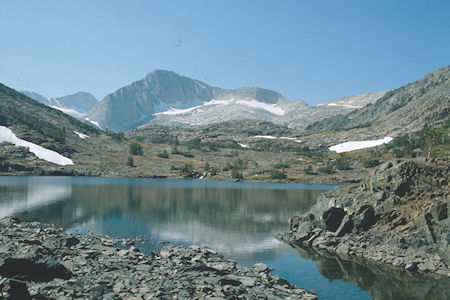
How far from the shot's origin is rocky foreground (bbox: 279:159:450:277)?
114 ft

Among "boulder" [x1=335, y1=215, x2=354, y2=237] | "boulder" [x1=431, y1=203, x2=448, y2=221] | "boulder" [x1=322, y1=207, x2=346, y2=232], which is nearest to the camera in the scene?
"boulder" [x1=431, y1=203, x2=448, y2=221]

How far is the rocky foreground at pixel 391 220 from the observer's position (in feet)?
114

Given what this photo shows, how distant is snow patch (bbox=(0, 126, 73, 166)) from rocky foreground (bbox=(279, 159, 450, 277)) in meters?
169

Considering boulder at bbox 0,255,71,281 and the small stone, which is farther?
the small stone

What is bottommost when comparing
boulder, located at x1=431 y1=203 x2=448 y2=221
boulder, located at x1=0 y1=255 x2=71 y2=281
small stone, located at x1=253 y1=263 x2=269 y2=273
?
small stone, located at x1=253 y1=263 x2=269 y2=273

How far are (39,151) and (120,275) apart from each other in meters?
191

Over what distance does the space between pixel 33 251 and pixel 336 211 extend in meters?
36.1

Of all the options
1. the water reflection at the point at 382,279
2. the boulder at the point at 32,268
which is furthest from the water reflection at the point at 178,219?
the boulder at the point at 32,268

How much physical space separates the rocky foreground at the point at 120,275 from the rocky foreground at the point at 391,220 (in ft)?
46.7

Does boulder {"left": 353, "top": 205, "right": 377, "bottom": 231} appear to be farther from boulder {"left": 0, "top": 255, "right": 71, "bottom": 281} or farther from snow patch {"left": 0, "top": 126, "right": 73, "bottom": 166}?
snow patch {"left": 0, "top": 126, "right": 73, "bottom": 166}

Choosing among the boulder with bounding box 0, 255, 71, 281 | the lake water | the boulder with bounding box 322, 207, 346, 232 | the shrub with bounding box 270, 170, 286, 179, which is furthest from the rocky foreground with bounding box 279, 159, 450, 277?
the shrub with bounding box 270, 170, 286, 179

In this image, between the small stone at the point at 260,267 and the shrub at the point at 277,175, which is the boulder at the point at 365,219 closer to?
the small stone at the point at 260,267

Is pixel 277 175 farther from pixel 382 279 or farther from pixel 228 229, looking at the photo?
pixel 382 279

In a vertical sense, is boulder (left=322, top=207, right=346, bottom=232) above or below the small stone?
above
